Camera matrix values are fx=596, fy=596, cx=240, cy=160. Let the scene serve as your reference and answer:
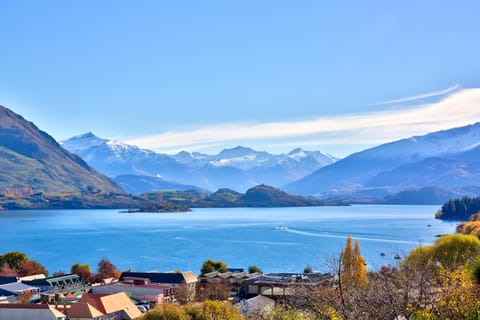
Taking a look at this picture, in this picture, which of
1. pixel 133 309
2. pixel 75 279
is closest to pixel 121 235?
pixel 75 279

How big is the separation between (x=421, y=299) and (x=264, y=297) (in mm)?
25082

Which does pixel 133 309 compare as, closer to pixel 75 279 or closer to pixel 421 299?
pixel 75 279

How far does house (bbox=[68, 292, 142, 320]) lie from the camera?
2922 centimetres

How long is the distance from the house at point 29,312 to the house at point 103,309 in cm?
82

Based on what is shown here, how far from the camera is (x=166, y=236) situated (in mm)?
102188

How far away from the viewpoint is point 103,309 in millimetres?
29984

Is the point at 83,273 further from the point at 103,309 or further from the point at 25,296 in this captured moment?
the point at 103,309

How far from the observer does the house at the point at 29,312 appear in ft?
93.2

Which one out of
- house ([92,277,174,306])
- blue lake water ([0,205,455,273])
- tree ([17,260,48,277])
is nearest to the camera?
house ([92,277,174,306])

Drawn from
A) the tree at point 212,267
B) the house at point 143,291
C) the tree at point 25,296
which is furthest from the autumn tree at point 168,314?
the tree at point 212,267

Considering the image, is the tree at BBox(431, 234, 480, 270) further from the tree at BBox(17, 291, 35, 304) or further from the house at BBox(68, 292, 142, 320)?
the tree at BBox(17, 291, 35, 304)

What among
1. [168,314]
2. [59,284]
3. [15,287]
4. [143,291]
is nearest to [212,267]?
[143,291]

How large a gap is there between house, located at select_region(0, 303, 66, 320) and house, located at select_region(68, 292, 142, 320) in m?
Result: 0.82

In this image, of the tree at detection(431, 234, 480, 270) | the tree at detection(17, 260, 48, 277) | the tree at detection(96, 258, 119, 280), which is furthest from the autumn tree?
the tree at detection(17, 260, 48, 277)
